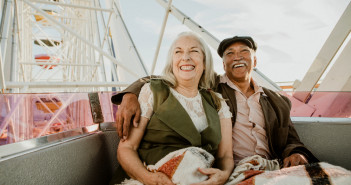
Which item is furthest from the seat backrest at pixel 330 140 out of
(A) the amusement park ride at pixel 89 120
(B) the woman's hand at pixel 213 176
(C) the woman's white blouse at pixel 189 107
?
(B) the woman's hand at pixel 213 176

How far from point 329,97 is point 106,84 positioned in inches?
119

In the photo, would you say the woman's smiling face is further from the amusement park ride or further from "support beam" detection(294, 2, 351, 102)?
"support beam" detection(294, 2, 351, 102)

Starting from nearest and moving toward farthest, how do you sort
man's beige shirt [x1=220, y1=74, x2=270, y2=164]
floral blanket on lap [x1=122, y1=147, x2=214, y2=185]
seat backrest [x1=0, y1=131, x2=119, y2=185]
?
1. seat backrest [x1=0, y1=131, x2=119, y2=185]
2. floral blanket on lap [x1=122, y1=147, x2=214, y2=185]
3. man's beige shirt [x1=220, y1=74, x2=270, y2=164]

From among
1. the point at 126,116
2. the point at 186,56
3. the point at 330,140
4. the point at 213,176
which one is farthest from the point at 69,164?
the point at 330,140

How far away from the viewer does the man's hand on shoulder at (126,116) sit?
48.9 inches

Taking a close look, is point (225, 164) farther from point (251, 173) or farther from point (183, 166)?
point (183, 166)

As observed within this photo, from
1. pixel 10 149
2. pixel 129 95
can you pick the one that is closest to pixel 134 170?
pixel 129 95

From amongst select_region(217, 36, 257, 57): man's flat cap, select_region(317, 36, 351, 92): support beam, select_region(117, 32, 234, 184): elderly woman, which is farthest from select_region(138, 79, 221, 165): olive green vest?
select_region(317, 36, 351, 92): support beam

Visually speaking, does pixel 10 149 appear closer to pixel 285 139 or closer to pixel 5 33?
pixel 285 139

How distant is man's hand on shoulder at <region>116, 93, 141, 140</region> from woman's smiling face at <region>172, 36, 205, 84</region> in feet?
1.29

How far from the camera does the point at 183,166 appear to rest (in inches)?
41.6

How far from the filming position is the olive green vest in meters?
1.29

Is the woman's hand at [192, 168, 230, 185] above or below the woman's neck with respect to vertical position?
below

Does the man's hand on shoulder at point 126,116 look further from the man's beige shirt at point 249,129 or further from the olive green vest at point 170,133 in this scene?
the man's beige shirt at point 249,129
